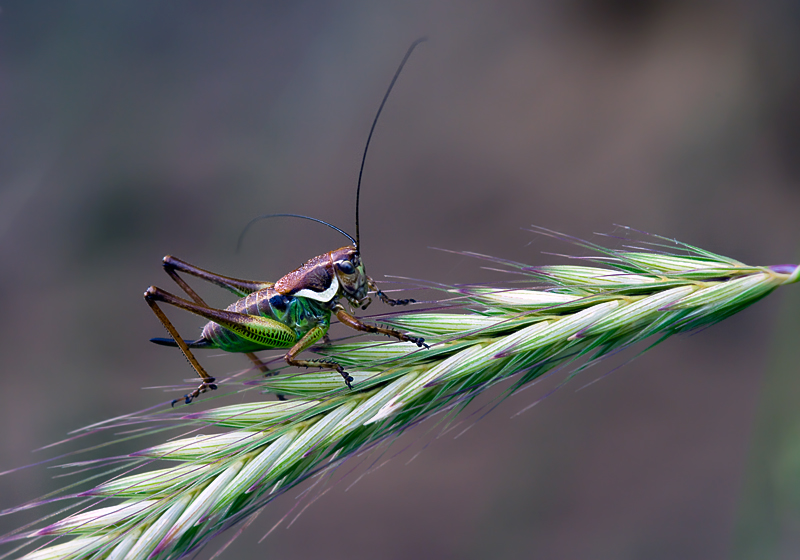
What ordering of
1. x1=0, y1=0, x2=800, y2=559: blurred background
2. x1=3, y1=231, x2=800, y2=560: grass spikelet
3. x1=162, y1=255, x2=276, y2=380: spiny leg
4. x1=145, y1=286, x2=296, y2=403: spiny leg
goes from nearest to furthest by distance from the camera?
x1=3, y1=231, x2=800, y2=560: grass spikelet < x1=145, y1=286, x2=296, y2=403: spiny leg < x1=162, y1=255, x2=276, y2=380: spiny leg < x1=0, y1=0, x2=800, y2=559: blurred background

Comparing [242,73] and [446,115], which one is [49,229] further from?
[446,115]

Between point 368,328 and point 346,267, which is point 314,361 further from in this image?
point 346,267

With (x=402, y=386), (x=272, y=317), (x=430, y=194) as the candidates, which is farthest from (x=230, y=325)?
(x=430, y=194)

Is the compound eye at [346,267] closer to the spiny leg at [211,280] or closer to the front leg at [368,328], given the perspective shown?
the front leg at [368,328]

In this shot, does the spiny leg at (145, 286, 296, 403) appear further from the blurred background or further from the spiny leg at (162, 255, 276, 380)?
the blurred background

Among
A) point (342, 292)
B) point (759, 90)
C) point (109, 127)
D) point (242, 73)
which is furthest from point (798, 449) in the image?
point (109, 127)

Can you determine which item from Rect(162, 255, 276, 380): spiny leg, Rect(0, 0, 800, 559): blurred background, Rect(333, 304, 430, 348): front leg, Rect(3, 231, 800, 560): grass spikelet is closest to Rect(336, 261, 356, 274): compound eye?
Rect(333, 304, 430, 348): front leg
